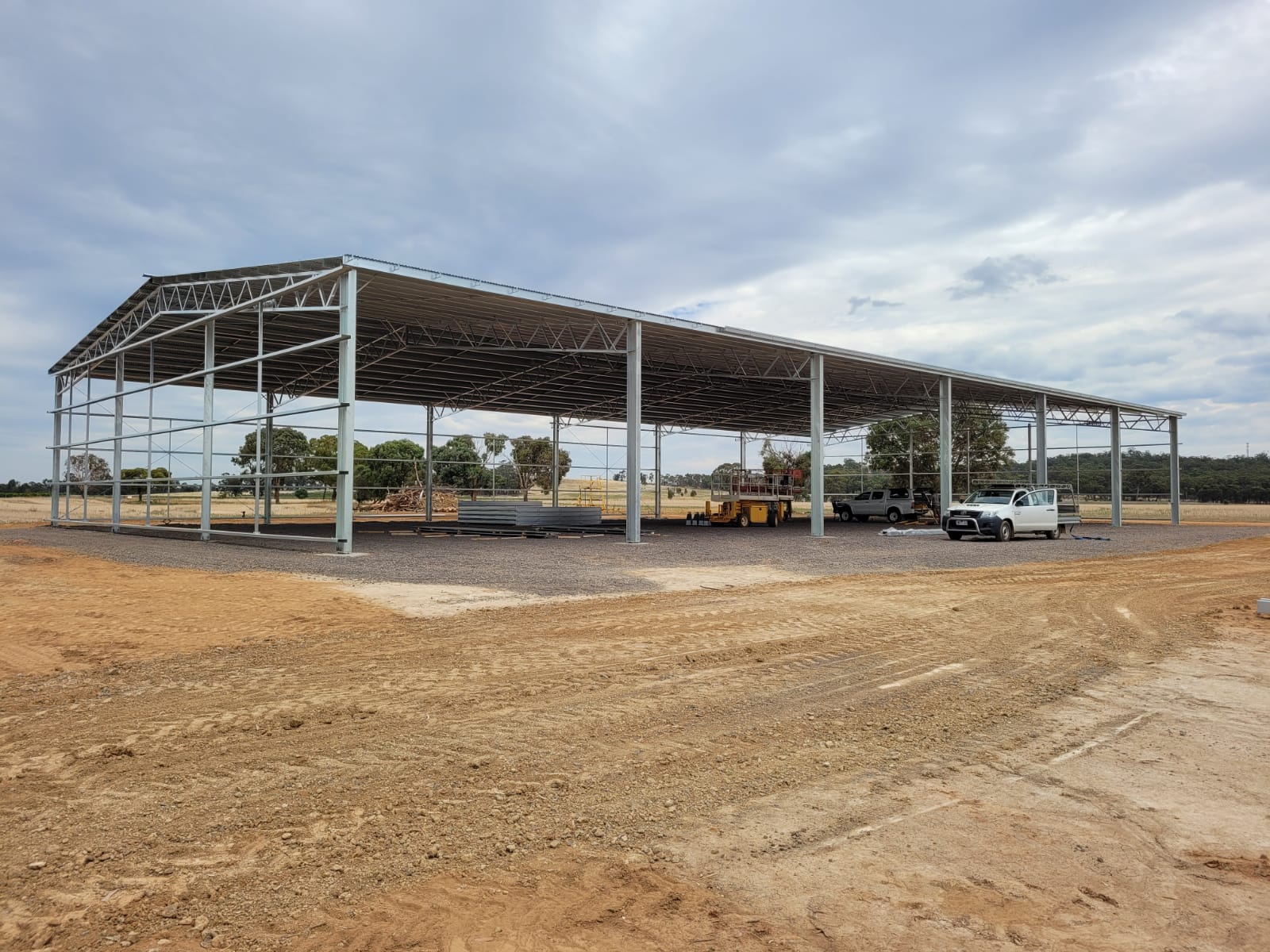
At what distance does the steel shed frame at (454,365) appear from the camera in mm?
21297

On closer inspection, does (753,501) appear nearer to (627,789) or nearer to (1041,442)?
(1041,442)

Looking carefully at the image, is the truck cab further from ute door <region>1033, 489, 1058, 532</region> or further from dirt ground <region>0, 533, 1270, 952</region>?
Answer: dirt ground <region>0, 533, 1270, 952</region>

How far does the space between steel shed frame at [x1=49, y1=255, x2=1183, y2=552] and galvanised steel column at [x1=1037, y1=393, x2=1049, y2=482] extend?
0.09m

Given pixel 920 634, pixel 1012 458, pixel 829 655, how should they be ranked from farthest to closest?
pixel 1012 458, pixel 920 634, pixel 829 655

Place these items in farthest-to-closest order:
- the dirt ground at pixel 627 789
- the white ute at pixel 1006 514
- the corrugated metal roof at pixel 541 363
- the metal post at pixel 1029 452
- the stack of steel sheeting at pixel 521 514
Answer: the metal post at pixel 1029 452 → the stack of steel sheeting at pixel 521 514 → the white ute at pixel 1006 514 → the corrugated metal roof at pixel 541 363 → the dirt ground at pixel 627 789

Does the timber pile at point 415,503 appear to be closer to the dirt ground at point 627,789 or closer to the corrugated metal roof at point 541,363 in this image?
the corrugated metal roof at point 541,363

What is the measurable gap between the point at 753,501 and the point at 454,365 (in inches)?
614

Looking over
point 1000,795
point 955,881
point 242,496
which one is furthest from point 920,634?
point 242,496

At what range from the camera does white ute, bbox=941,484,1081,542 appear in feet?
86.1

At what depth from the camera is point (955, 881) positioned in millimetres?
3430

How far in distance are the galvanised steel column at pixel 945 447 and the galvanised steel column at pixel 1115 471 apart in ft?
38.5

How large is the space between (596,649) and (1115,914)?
547 centimetres

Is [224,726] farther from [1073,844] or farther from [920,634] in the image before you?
[920,634]

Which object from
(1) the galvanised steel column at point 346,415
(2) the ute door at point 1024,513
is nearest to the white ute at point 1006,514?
(2) the ute door at point 1024,513
